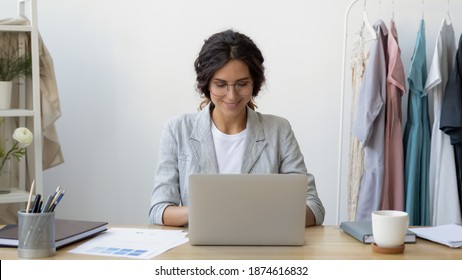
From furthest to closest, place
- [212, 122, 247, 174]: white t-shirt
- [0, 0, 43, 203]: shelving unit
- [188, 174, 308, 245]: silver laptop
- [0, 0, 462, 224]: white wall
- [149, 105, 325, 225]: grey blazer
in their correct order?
1. [0, 0, 462, 224]: white wall
2. [0, 0, 43, 203]: shelving unit
3. [212, 122, 247, 174]: white t-shirt
4. [149, 105, 325, 225]: grey blazer
5. [188, 174, 308, 245]: silver laptop

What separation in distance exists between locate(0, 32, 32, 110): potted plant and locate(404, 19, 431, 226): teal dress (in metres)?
1.99

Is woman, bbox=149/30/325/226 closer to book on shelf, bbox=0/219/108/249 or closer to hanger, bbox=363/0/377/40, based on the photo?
book on shelf, bbox=0/219/108/249

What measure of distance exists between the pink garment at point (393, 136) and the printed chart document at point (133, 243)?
5.71 ft

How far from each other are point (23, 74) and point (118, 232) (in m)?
1.73

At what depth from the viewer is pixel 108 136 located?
12.9ft

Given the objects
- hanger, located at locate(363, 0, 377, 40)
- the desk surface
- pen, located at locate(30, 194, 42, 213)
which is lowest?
the desk surface

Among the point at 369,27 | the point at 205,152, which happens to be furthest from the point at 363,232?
the point at 369,27

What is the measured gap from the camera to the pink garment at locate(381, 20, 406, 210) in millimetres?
3412

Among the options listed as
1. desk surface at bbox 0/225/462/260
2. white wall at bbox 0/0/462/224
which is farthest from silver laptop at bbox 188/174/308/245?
white wall at bbox 0/0/462/224

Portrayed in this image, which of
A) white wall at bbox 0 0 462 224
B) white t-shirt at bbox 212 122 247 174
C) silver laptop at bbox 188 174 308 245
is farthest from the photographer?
white wall at bbox 0 0 462 224

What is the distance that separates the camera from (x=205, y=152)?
8.11 ft

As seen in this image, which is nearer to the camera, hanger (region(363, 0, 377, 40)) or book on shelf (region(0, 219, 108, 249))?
book on shelf (region(0, 219, 108, 249))

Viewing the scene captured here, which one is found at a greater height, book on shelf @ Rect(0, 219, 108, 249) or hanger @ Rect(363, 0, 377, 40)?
hanger @ Rect(363, 0, 377, 40)
